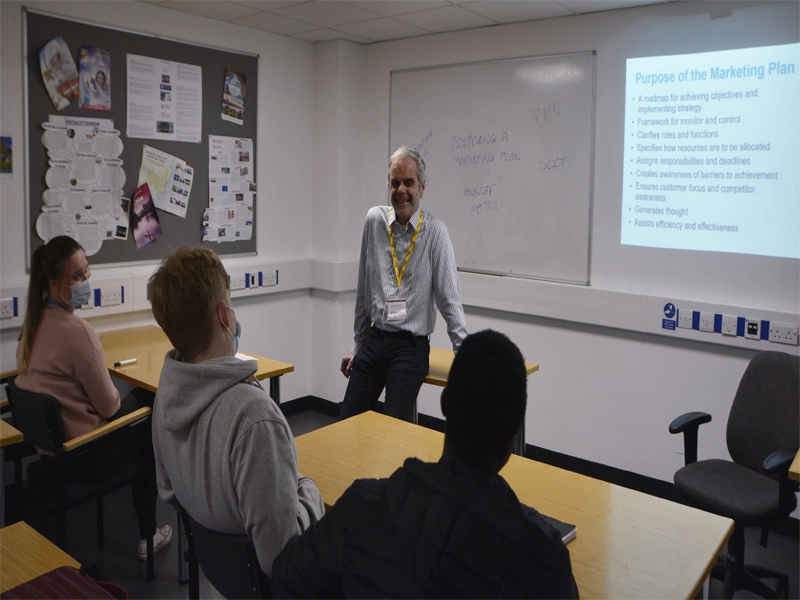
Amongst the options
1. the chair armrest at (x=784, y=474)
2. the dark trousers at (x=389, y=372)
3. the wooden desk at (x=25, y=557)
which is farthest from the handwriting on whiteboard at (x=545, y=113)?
the wooden desk at (x=25, y=557)

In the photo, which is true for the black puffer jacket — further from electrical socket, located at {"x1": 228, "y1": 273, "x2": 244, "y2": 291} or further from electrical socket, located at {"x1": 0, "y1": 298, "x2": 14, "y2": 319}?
electrical socket, located at {"x1": 228, "y1": 273, "x2": 244, "y2": 291}

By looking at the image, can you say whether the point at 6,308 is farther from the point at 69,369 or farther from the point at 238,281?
the point at 238,281

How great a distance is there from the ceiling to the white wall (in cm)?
13

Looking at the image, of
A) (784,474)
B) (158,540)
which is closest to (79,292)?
(158,540)

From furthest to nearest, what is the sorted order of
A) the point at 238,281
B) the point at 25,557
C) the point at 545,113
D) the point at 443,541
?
the point at 238,281
the point at 545,113
the point at 25,557
the point at 443,541

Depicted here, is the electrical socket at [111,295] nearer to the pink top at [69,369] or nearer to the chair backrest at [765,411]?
the pink top at [69,369]

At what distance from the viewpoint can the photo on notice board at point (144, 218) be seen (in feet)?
12.9

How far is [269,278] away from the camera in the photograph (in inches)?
185

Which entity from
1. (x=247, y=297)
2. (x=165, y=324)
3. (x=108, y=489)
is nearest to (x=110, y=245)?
(x=247, y=297)

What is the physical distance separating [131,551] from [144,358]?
34.6 inches

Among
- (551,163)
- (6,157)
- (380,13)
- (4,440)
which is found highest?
(380,13)

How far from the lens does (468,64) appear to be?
4.36 m

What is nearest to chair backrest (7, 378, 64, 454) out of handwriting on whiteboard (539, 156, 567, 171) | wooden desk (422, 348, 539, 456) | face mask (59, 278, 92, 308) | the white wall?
face mask (59, 278, 92, 308)

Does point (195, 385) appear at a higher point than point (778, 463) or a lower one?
higher
